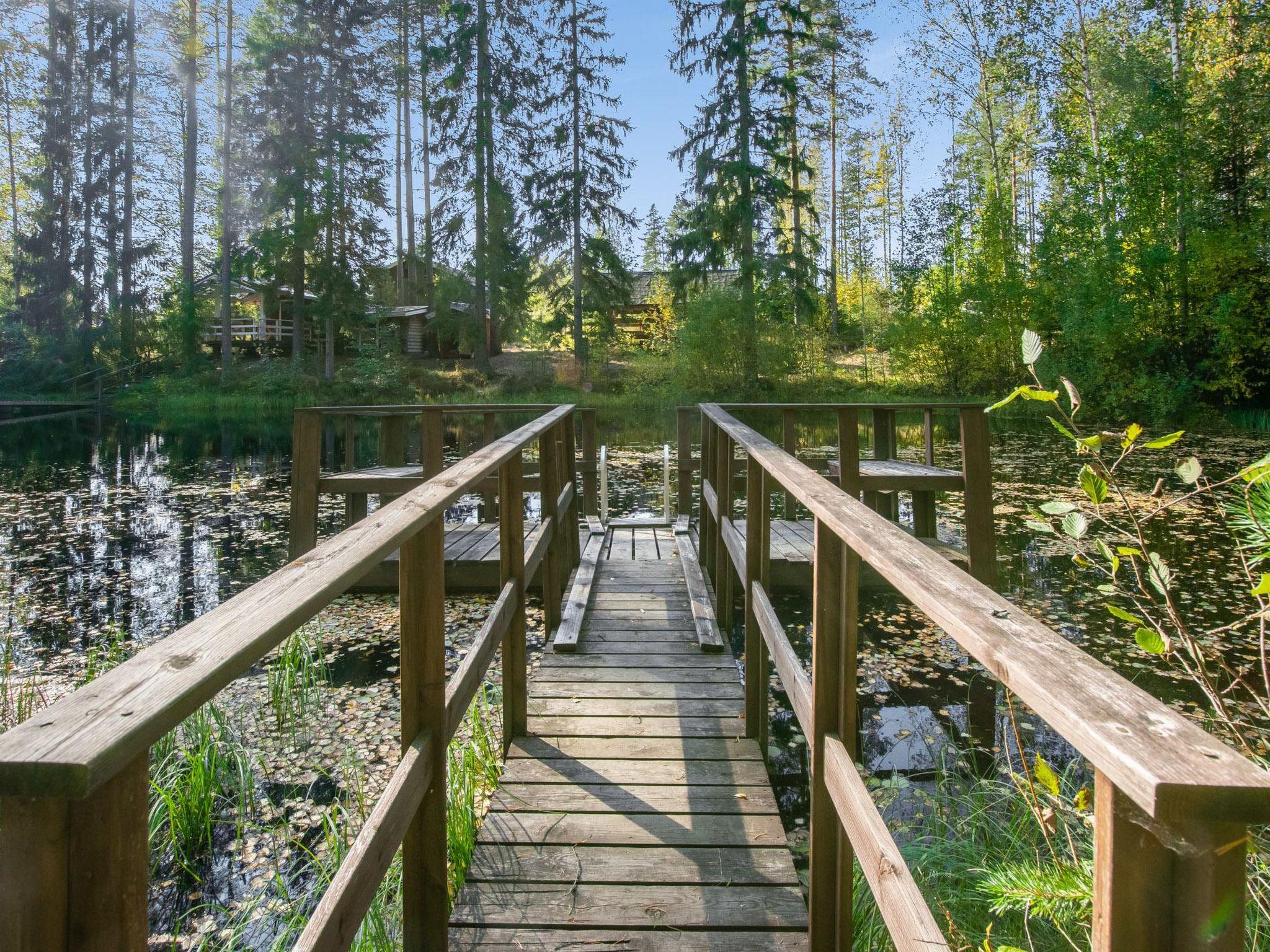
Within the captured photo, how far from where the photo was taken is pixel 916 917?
1196mm

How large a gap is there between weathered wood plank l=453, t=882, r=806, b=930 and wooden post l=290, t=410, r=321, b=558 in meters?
4.01

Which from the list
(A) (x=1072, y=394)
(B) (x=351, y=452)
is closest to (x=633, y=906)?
(A) (x=1072, y=394)

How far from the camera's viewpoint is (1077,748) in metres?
0.65

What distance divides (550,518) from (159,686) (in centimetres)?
354

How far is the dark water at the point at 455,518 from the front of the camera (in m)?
4.30

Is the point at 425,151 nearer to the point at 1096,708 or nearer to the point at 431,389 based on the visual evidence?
the point at 431,389

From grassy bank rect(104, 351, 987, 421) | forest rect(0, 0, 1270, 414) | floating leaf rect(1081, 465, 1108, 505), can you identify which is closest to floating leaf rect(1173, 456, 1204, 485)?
floating leaf rect(1081, 465, 1108, 505)

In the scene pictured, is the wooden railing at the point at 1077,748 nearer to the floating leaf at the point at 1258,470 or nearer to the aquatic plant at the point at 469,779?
the floating leaf at the point at 1258,470

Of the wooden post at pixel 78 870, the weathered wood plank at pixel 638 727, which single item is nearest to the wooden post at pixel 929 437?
the weathered wood plank at pixel 638 727

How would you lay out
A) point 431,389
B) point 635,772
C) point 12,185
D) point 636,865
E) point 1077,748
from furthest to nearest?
point 12,185
point 431,389
point 635,772
point 636,865
point 1077,748

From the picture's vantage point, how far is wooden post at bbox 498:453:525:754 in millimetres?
3041

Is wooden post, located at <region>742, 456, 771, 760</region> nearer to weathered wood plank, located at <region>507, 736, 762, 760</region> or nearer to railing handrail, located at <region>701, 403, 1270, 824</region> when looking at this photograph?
weathered wood plank, located at <region>507, 736, 762, 760</region>

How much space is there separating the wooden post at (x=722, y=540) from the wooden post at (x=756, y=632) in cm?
101

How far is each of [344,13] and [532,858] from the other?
30.1m
